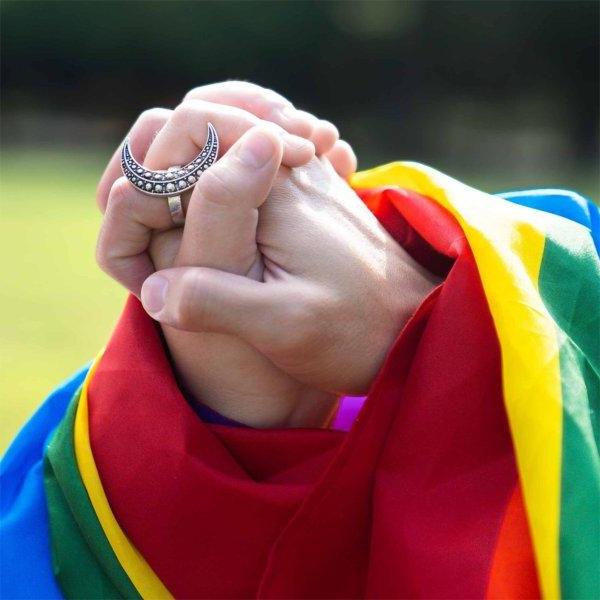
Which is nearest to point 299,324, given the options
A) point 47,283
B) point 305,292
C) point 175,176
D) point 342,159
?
point 305,292

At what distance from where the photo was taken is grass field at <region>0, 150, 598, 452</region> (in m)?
2.86

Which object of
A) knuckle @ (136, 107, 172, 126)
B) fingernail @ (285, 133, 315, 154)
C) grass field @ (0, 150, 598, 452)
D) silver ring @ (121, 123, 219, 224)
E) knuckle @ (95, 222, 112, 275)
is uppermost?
knuckle @ (136, 107, 172, 126)

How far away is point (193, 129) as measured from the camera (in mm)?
688

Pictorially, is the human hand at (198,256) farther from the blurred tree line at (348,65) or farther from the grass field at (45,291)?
the blurred tree line at (348,65)

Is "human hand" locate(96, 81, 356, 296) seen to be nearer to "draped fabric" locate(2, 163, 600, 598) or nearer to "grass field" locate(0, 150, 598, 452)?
"draped fabric" locate(2, 163, 600, 598)

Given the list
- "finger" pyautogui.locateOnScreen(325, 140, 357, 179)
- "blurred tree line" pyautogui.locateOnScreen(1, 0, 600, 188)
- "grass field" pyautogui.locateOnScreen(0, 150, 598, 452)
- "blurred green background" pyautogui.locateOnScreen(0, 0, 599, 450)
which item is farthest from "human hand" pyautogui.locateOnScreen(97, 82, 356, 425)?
"blurred tree line" pyautogui.locateOnScreen(1, 0, 600, 188)

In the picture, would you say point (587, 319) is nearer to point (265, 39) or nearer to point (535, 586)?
point (535, 586)

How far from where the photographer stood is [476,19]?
9078 mm

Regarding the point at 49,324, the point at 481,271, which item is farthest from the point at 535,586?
the point at 49,324

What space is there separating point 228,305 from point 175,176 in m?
0.11

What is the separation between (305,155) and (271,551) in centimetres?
28

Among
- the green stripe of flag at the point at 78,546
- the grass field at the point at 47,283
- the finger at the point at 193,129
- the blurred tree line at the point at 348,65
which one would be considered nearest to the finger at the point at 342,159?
the finger at the point at 193,129

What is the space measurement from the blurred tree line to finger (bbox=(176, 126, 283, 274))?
7903mm

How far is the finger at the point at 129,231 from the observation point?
0.67 meters
